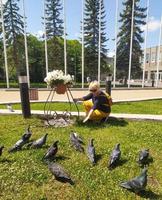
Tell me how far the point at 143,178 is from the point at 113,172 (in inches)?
34.3

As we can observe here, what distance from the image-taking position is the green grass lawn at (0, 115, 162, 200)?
14.1 ft

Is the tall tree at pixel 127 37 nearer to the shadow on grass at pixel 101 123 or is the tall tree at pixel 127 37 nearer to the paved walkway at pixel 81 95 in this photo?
the paved walkway at pixel 81 95

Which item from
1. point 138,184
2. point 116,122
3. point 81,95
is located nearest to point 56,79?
point 116,122

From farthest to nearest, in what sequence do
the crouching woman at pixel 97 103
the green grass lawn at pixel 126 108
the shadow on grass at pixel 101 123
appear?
the green grass lawn at pixel 126 108, the shadow on grass at pixel 101 123, the crouching woman at pixel 97 103

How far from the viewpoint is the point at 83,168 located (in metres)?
5.15

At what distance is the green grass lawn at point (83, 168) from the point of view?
4309mm

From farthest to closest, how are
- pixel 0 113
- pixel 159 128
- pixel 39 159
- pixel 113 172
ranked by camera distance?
pixel 0 113, pixel 159 128, pixel 39 159, pixel 113 172

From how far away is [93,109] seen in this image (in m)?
7.93

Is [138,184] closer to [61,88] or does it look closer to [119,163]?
[119,163]

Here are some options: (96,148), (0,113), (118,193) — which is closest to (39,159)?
(96,148)

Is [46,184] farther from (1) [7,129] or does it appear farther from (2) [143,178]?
(1) [7,129]

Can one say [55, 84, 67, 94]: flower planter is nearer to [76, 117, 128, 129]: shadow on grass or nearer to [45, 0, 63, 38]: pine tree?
[76, 117, 128, 129]: shadow on grass

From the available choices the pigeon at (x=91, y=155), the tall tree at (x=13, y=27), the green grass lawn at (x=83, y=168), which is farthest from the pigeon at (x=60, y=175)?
the tall tree at (x=13, y=27)

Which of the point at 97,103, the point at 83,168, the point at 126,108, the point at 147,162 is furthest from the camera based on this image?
the point at 126,108
